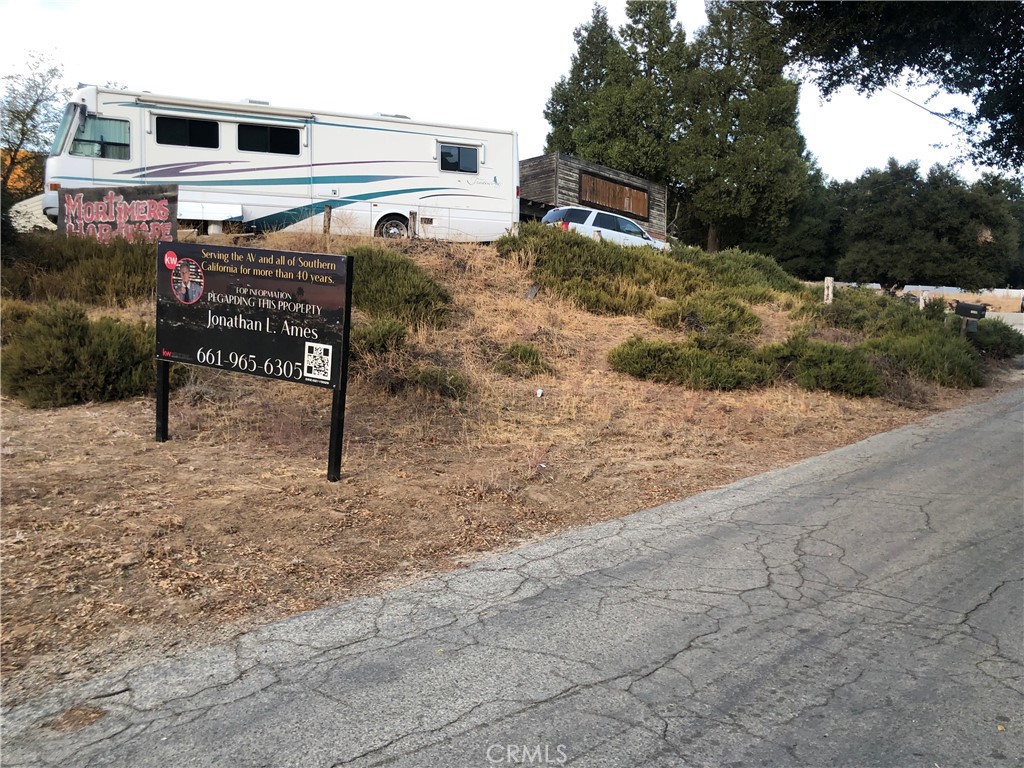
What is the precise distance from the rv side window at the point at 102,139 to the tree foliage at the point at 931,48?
39.1ft

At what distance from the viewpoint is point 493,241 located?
60.8 ft

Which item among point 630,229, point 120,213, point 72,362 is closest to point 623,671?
point 72,362

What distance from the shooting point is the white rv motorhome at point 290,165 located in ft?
50.0

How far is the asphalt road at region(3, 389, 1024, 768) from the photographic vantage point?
9.87 ft

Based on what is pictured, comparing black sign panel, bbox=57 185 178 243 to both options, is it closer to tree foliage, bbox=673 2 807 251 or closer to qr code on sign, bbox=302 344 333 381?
qr code on sign, bbox=302 344 333 381

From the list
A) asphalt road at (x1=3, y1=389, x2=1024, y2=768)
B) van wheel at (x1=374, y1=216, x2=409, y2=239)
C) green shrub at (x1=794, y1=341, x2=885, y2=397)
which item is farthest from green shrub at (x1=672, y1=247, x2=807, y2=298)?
asphalt road at (x1=3, y1=389, x2=1024, y2=768)

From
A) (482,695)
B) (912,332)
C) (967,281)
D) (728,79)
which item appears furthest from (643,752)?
(967,281)

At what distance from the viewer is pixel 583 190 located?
29484 millimetres

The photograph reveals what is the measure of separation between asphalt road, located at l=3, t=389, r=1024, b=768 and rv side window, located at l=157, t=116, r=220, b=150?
45.3ft

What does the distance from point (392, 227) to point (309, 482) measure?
41.6ft

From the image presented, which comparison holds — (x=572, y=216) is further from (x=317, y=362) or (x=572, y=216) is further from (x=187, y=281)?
(x=317, y=362)

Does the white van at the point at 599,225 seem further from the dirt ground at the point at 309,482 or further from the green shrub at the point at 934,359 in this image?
the dirt ground at the point at 309,482

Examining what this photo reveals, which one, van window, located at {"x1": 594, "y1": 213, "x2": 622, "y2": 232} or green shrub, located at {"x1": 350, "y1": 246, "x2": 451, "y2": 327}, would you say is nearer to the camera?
green shrub, located at {"x1": 350, "y1": 246, "x2": 451, "y2": 327}

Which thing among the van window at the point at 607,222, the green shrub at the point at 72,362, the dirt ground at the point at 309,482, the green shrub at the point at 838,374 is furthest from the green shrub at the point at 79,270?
the van window at the point at 607,222
